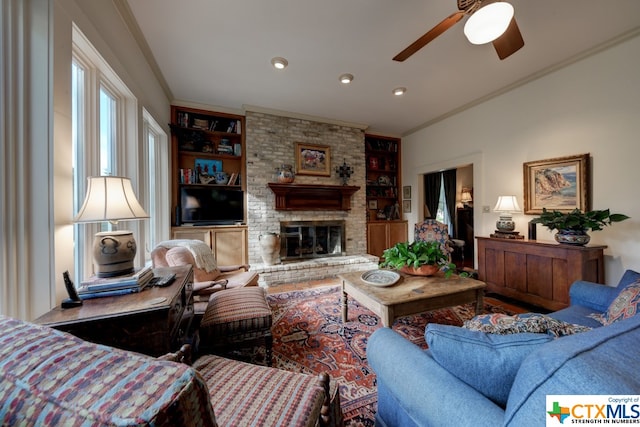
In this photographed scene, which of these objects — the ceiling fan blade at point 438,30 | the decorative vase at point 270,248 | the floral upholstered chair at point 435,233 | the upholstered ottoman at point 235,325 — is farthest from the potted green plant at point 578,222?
the decorative vase at point 270,248

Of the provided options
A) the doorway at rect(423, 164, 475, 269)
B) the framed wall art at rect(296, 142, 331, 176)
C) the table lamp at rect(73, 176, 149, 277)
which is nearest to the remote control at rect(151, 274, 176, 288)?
the table lamp at rect(73, 176, 149, 277)

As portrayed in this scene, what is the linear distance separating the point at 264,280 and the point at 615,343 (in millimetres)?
3500

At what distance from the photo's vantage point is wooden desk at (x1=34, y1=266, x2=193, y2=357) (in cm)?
96

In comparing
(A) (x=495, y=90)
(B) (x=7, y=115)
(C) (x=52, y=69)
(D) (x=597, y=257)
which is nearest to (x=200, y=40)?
(C) (x=52, y=69)

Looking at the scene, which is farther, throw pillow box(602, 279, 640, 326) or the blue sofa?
throw pillow box(602, 279, 640, 326)

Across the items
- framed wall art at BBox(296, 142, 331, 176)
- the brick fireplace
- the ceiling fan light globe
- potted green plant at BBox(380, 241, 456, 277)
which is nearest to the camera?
the ceiling fan light globe

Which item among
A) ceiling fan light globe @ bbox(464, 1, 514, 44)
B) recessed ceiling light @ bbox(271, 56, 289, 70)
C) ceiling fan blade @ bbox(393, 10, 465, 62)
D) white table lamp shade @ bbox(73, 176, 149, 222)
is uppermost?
recessed ceiling light @ bbox(271, 56, 289, 70)

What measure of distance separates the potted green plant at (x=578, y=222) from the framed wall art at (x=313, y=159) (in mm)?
3148

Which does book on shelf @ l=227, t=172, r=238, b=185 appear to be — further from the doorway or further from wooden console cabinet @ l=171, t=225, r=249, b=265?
the doorway

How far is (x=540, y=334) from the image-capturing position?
720 millimetres

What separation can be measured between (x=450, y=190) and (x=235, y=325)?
5479 millimetres

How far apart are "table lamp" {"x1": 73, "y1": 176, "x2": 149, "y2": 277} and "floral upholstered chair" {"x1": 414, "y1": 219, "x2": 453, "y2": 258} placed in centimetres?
350

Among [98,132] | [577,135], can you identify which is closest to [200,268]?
[98,132]

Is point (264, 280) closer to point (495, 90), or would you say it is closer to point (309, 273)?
point (309, 273)
